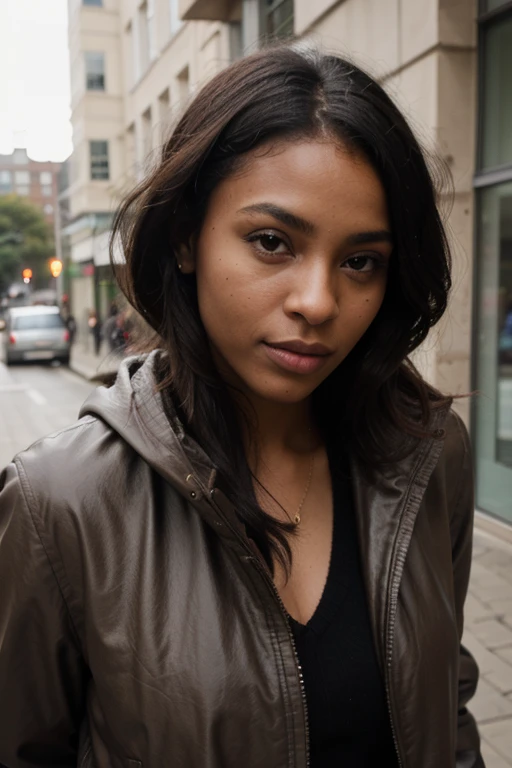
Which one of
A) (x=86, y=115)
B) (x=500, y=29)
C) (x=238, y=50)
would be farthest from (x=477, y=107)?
(x=86, y=115)

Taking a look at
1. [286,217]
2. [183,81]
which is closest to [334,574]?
[286,217]

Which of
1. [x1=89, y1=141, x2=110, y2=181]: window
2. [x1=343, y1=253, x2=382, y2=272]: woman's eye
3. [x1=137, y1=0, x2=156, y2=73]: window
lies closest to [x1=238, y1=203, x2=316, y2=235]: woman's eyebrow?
[x1=343, y1=253, x2=382, y2=272]: woman's eye

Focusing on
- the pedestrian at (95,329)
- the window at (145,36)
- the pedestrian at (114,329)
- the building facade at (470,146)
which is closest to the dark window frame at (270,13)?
the building facade at (470,146)

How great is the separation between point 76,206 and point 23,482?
3132 cm

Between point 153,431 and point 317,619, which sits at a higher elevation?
point 153,431

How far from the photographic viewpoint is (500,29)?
5.76 metres

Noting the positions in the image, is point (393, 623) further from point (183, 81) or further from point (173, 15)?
point (173, 15)

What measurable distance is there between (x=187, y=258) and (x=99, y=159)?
28.5 meters

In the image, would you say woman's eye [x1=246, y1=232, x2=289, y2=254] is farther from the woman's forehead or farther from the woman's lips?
the woman's lips

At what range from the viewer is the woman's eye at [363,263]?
50.2 inches

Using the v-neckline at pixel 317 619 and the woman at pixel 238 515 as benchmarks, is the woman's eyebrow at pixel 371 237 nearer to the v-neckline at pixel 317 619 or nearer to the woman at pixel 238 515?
the woman at pixel 238 515

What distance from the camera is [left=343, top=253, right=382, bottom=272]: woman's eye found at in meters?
1.27

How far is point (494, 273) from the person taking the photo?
6.10 metres

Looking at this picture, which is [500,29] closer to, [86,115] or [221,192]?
[221,192]
